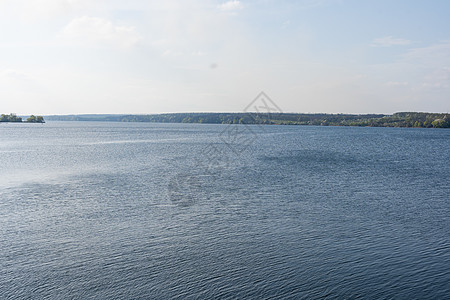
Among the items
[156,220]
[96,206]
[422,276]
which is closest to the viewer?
[422,276]

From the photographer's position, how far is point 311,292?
14.7 meters

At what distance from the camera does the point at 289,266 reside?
16906mm

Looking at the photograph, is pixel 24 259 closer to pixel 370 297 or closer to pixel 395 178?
pixel 370 297

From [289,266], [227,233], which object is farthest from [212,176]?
[289,266]

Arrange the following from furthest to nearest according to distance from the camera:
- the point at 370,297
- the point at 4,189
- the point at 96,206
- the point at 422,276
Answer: the point at 4,189, the point at 96,206, the point at 422,276, the point at 370,297

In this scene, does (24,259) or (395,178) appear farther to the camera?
(395,178)

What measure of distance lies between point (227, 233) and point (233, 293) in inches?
258

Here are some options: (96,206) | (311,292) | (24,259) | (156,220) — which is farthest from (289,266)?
(96,206)

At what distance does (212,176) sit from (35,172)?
67.4 feet

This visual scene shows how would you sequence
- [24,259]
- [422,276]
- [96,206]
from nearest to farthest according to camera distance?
[422,276], [24,259], [96,206]

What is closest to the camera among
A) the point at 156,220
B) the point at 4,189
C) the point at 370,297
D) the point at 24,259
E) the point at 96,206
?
the point at 370,297

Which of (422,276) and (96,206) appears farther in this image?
(96,206)

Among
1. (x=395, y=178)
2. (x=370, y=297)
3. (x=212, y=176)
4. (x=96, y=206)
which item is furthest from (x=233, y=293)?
(x=395, y=178)

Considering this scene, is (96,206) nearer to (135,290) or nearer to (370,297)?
(135,290)
